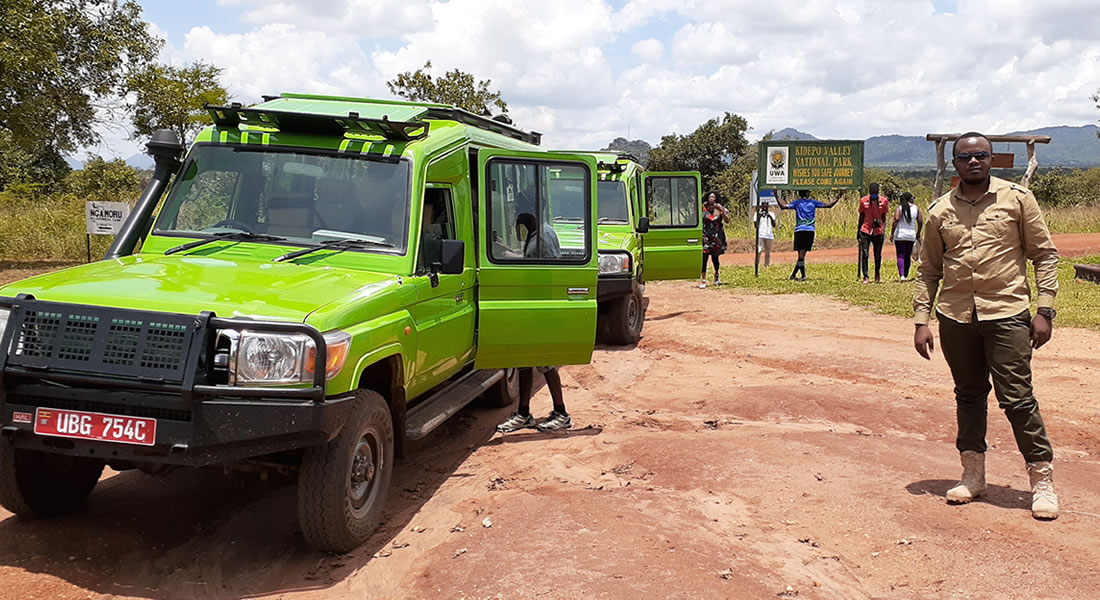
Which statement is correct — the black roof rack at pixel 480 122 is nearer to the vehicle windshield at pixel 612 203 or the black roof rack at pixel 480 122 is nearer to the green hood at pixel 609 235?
the green hood at pixel 609 235

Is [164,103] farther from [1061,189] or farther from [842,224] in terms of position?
[1061,189]

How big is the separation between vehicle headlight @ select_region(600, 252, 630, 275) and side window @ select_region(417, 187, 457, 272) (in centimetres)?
501

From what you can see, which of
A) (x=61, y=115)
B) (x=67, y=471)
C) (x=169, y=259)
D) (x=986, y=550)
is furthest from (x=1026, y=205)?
(x=61, y=115)

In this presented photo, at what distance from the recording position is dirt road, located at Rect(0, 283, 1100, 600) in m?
4.46

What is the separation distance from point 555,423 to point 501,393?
1211 millimetres

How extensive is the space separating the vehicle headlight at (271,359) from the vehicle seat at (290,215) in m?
1.54

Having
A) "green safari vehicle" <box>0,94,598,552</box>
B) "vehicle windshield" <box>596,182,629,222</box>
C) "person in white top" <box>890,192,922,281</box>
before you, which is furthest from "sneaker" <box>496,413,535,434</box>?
"person in white top" <box>890,192,922,281</box>

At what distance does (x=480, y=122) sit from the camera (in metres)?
7.70

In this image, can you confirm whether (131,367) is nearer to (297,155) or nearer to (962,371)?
(297,155)

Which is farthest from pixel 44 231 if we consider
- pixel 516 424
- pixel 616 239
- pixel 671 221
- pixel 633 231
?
pixel 516 424

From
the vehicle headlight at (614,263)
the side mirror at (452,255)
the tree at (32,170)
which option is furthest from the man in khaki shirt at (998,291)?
the tree at (32,170)

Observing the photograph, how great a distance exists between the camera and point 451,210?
6.57 metres

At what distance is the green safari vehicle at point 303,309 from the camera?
172 inches

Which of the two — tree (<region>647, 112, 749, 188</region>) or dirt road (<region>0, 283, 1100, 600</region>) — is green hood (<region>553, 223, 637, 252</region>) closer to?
dirt road (<region>0, 283, 1100, 600</region>)
